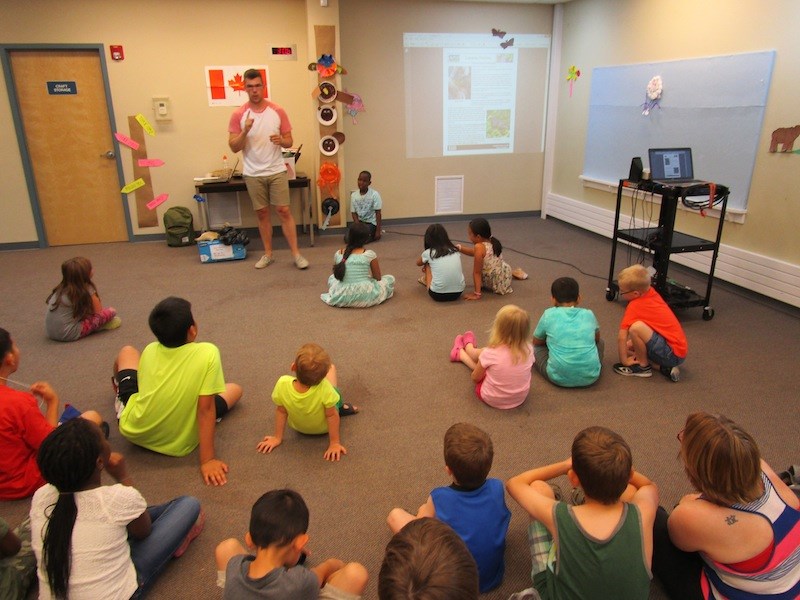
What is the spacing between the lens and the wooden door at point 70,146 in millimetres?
5668

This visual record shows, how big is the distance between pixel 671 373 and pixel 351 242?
220cm

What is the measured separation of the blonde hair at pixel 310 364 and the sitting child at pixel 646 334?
5.66 feet

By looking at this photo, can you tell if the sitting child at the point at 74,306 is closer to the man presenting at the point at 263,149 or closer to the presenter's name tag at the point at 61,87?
the man presenting at the point at 263,149

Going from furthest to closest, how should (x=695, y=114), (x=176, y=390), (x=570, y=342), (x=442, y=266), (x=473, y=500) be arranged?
(x=695, y=114), (x=442, y=266), (x=570, y=342), (x=176, y=390), (x=473, y=500)

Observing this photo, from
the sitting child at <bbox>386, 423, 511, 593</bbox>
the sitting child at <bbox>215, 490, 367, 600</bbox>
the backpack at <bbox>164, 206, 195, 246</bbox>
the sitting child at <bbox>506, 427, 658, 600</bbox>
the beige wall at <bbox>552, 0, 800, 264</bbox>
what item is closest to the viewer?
the sitting child at <bbox>215, 490, 367, 600</bbox>

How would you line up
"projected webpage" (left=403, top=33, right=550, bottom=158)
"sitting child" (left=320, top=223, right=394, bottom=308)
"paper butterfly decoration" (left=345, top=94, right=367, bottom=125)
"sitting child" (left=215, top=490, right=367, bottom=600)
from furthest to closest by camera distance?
"projected webpage" (left=403, top=33, right=550, bottom=158)
"paper butterfly decoration" (left=345, top=94, right=367, bottom=125)
"sitting child" (left=320, top=223, right=394, bottom=308)
"sitting child" (left=215, top=490, right=367, bottom=600)

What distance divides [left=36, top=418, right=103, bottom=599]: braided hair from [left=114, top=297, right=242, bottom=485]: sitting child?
805mm

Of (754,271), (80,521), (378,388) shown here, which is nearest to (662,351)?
(378,388)

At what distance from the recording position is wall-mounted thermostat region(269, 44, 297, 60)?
19.6 feet

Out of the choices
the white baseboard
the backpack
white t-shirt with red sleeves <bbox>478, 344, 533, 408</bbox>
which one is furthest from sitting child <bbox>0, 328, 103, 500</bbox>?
the white baseboard

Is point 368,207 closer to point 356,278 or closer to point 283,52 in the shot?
point 283,52

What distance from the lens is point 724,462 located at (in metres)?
1.44

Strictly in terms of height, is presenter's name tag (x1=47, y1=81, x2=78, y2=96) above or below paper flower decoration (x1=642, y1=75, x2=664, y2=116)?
above

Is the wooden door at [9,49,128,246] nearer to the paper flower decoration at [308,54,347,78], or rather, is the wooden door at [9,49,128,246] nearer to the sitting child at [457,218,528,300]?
the paper flower decoration at [308,54,347,78]
